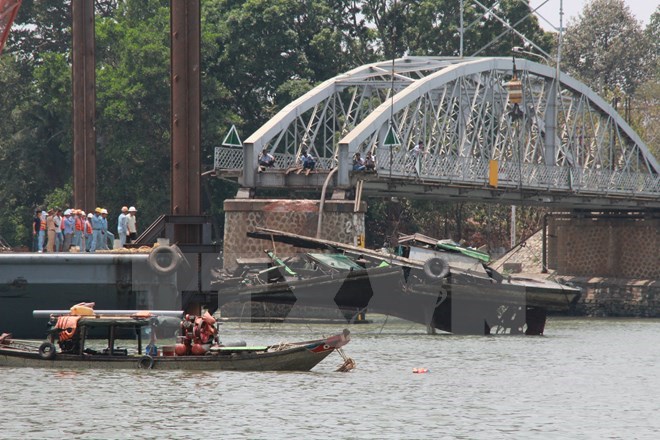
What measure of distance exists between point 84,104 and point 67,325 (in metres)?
16.5

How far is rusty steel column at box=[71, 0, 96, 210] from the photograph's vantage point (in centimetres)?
5512

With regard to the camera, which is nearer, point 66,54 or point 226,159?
point 226,159

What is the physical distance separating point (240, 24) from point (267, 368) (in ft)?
198

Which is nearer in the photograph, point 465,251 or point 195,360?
point 195,360

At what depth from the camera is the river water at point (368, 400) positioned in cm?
3331

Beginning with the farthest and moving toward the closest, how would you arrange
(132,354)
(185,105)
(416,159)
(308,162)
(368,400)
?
(416,159)
(308,162)
(185,105)
(132,354)
(368,400)

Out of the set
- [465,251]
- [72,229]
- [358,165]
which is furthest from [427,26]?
[72,229]

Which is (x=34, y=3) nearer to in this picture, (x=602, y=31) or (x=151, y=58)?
(x=151, y=58)

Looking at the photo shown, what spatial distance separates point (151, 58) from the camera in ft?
314

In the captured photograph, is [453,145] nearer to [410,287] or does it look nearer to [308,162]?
[308,162]

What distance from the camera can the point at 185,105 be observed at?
42.9m

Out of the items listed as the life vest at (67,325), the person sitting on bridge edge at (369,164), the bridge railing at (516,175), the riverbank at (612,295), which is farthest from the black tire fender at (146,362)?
the riverbank at (612,295)

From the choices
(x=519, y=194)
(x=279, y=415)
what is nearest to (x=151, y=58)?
(x=519, y=194)

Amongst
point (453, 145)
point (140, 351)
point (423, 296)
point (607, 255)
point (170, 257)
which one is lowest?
point (140, 351)
